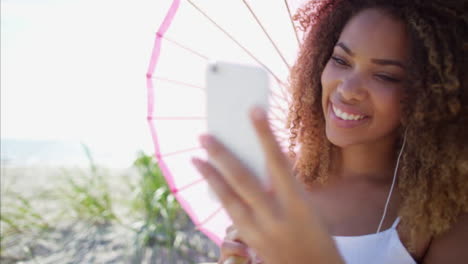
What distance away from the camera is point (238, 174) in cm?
74

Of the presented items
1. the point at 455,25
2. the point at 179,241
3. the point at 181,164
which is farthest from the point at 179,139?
the point at 179,241

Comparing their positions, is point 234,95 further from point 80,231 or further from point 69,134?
point 69,134

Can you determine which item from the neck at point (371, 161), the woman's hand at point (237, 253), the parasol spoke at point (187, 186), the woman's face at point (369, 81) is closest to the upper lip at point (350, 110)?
the woman's face at point (369, 81)

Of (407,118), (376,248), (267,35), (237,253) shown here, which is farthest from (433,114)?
(237,253)

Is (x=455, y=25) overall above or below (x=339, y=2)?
below

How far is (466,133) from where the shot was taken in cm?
129

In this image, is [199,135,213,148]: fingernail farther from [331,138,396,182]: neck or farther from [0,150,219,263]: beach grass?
[0,150,219,263]: beach grass

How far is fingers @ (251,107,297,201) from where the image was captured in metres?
0.67

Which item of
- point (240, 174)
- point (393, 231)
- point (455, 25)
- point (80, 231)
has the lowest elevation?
point (80, 231)

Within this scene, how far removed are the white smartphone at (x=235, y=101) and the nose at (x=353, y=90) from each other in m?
0.43

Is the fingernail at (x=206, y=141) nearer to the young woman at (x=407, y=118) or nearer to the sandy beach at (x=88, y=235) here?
the young woman at (x=407, y=118)

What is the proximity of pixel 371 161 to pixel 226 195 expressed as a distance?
92 centimetres

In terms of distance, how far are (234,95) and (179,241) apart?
7.63ft

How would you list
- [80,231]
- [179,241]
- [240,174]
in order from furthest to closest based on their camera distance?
1. [80,231]
2. [179,241]
3. [240,174]
